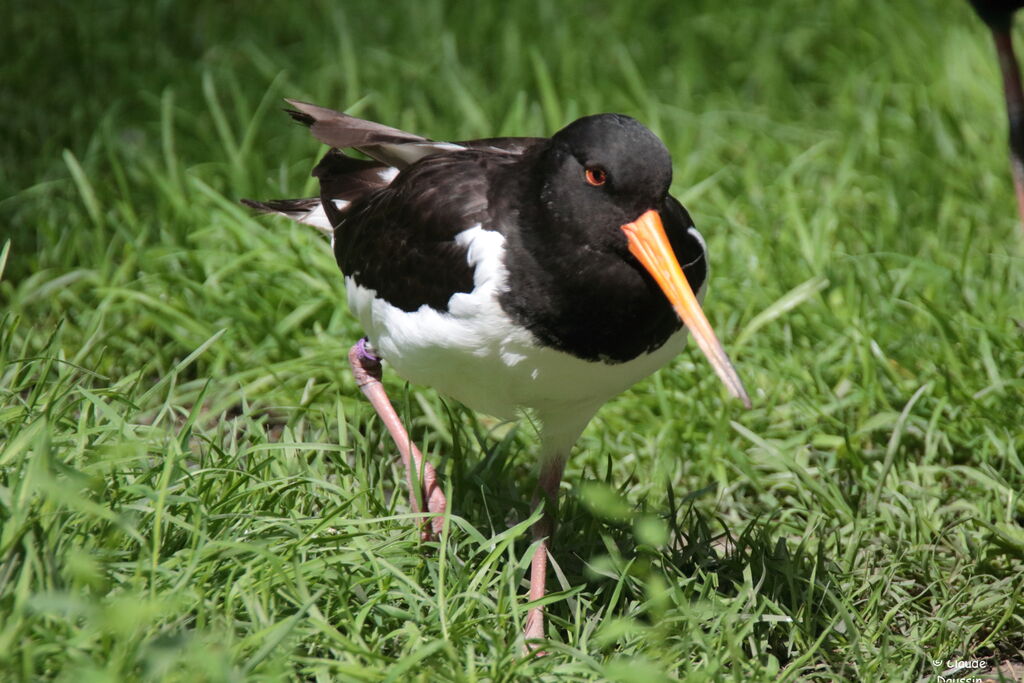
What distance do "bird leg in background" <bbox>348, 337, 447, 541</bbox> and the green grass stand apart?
0.08 metres

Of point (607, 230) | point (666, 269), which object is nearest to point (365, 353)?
point (607, 230)

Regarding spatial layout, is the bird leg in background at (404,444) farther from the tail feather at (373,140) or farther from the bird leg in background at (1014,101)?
the bird leg in background at (1014,101)

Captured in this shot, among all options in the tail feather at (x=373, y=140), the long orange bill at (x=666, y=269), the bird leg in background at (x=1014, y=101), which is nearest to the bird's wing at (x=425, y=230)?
the tail feather at (x=373, y=140)

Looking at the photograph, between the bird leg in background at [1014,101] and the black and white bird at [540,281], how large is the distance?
1.16 metres

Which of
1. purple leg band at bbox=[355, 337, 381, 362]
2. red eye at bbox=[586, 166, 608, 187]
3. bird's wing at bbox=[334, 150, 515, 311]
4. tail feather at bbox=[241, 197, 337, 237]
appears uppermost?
red eye at bbox=[586, 166, 608, 187]

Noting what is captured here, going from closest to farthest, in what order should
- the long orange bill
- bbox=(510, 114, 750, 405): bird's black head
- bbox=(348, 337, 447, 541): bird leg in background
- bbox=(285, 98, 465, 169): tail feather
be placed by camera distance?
the long orange bill < bbox=(510, 114, 750, 405): bird's black head < bbox=(348, 337, 447, 541): bird leg in background < bbox=(285, 98, 465, 169): tail feather

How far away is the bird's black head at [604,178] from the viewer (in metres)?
3.02

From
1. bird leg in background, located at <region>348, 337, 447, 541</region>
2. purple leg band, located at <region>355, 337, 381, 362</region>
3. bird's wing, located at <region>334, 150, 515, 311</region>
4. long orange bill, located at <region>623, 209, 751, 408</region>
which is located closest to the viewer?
long orange bill, located at <region>623, 209, 751, 408</region>

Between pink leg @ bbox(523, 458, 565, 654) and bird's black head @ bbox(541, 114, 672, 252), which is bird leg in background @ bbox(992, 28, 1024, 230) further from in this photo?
pink leg @ bbox(523, 458, 565, 654)

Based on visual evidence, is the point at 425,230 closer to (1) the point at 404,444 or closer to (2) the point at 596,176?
(2) the point at 596,176

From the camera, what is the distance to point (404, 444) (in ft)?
12.3

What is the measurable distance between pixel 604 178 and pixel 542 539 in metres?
1.10

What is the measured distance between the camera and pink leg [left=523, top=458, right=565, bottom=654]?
337cm

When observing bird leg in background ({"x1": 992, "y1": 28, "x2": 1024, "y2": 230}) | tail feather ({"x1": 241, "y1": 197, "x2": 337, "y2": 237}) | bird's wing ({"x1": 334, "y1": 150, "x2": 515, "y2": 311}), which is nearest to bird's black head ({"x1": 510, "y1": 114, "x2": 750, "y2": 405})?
bird's wing ({"x1": 334, "y1": 150, "x2": 515, "y2": 311})
